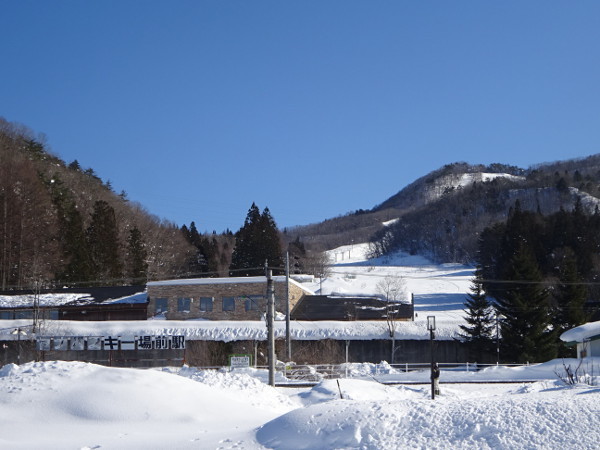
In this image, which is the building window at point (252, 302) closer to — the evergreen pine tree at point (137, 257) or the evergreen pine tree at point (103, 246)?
the evergreen pine tree at point (103, 246)

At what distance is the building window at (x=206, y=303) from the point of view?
47375 millimetres

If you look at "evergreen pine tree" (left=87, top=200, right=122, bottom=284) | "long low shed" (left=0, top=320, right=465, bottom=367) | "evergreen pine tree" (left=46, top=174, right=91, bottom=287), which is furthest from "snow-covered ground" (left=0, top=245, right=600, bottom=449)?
"evergreen pine tree" (left=87, top=200, right=122, bottom=284)

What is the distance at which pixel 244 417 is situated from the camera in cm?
1509

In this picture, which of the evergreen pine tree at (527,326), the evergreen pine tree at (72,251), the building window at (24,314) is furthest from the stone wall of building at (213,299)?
the evergreen pine tree at (527,326)

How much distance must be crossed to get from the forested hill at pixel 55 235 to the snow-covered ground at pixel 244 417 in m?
36.0

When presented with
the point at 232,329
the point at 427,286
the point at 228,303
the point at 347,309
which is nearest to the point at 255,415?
the point at 232,329

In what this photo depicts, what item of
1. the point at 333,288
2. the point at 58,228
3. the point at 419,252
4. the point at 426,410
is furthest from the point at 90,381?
the point at 419,252

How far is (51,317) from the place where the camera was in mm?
47531

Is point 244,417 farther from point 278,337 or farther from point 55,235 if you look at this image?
point 55,235

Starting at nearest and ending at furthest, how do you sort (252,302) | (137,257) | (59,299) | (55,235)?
1. (252,302)
2. (59,299)
3. (55,235)
4. (137,257)

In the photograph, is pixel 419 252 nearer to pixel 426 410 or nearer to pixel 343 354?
pixel 343 354

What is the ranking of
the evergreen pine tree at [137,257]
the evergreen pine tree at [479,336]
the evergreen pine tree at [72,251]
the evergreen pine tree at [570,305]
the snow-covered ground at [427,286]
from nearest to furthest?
the evergreen pine tree at [479,336]
the evergreen pine tree at [570,305]
the evergreen pine tree at [72,251]
the snow-covered ground at [427,286]
the evergreen pine tree at [137,257]

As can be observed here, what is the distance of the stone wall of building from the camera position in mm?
46812

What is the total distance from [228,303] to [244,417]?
3246cm
